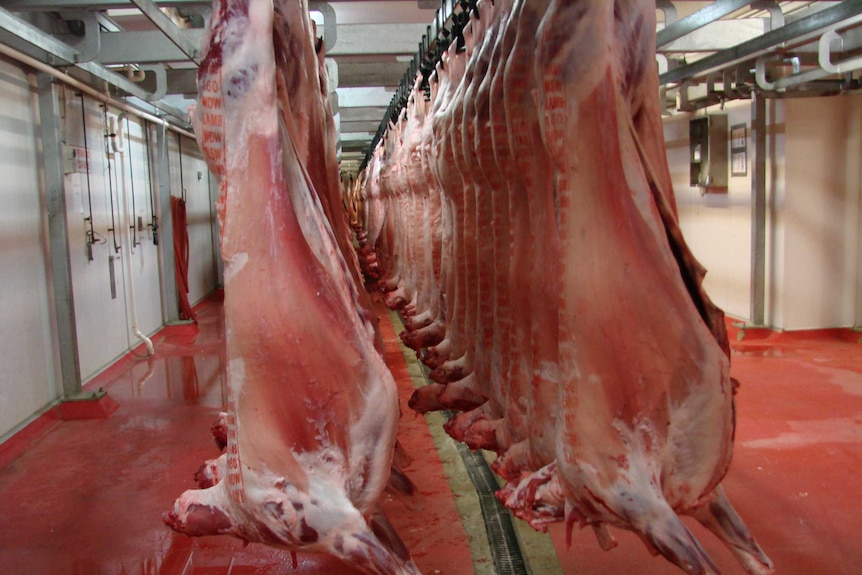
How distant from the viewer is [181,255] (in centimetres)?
994

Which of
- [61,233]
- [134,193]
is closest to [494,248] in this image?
[61,233]

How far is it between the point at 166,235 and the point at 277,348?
28.7 feet

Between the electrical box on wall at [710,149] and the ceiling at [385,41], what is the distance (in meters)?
0.39

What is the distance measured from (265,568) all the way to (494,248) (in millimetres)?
1995

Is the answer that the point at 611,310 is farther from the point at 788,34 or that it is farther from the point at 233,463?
the point at 788,34

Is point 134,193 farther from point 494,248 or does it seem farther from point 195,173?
point 494,248

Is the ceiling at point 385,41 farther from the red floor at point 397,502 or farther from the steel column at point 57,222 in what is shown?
the red floor at point 397,502

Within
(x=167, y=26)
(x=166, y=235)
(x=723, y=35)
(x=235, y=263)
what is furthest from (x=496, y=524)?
(x=166, y=235)

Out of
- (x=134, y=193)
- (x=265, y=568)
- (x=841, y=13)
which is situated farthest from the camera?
(x=134, y=193)

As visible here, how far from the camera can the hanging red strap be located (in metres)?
9.67

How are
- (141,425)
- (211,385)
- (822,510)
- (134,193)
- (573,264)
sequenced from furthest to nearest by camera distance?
(134,193), (211,385), (141,425), (822,510), (573,264)

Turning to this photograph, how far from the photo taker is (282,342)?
1.35 m

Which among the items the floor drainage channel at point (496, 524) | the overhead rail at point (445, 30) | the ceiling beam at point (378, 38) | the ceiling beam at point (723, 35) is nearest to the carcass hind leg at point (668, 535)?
the overhead rail at point (445, 30)

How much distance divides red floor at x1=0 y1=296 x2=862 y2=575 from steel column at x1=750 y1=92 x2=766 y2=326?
1.28 m
